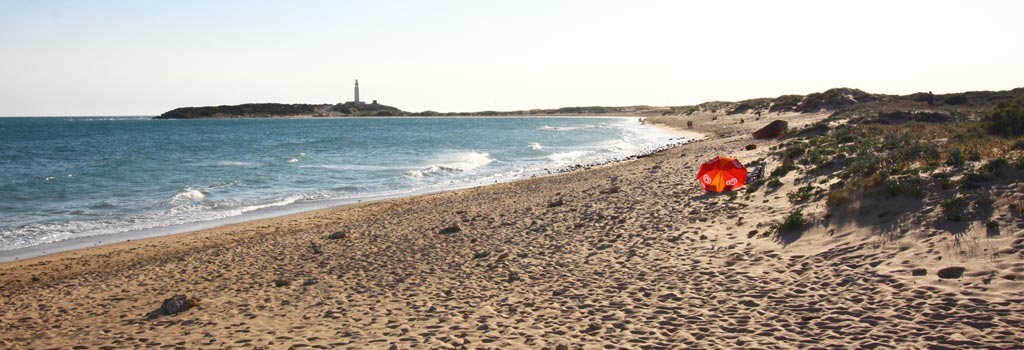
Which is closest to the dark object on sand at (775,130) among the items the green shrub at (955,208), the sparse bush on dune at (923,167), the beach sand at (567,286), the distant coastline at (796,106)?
the distant coastline at (796,106)

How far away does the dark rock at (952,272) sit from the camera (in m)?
6.95

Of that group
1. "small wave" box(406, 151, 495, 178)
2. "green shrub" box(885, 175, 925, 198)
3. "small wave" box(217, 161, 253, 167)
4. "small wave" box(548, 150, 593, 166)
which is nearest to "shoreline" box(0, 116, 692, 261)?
"small wave" box(406, 151, 495, 178)

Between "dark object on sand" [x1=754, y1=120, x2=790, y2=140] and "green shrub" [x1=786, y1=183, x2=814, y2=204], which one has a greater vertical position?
"dark object on sand" [x1=754, y1=120, x2=790, y2=140]

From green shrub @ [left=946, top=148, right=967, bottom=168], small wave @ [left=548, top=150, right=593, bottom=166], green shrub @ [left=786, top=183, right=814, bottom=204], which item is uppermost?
green shrub @ [left=946, top=148, right=967, bottom=168]

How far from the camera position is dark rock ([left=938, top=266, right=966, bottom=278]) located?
6.95m

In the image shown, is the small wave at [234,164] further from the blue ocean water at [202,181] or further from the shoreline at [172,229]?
the shoreline at [172,229]

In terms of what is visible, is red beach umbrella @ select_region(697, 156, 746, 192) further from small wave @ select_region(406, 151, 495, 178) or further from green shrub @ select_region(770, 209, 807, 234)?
small wave @ select_region(406, 151, 495, 178)

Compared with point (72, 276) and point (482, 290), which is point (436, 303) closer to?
point (482, 290)

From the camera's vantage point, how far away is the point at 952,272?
697 cm

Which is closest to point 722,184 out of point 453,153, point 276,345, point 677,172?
point 677,172

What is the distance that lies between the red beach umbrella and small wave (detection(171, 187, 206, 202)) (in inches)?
685

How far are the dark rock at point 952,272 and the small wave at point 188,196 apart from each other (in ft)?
72.2

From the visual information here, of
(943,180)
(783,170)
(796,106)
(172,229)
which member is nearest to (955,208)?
(943,180)

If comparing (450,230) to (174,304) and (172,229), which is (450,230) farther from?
(172,229)
